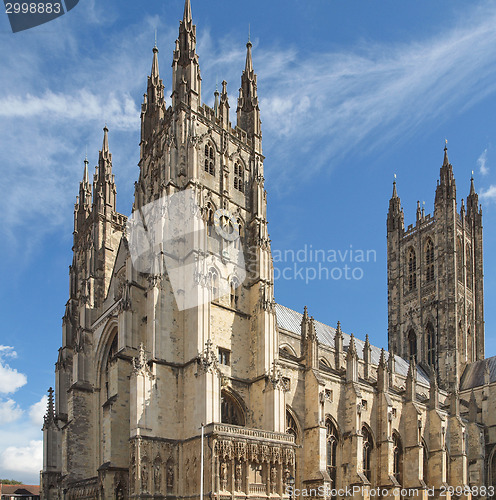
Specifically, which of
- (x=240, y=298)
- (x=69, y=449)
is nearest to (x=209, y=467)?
(x=240, y=298)

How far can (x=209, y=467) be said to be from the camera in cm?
3042

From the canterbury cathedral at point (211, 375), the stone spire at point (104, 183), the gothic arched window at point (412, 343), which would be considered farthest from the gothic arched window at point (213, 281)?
the gothic arched window at point (412, 343)

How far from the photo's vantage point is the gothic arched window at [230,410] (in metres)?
35.7

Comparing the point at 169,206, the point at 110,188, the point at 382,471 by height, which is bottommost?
the point at 382,471

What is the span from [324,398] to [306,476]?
5.15 metres

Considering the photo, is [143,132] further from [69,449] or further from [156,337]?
[69,449]

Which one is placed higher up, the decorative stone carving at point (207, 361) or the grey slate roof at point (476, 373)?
the decorative stone carving at point (207, 361)

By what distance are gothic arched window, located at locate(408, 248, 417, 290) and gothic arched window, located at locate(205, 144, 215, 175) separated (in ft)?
126

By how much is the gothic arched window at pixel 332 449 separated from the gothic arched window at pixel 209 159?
19141mm

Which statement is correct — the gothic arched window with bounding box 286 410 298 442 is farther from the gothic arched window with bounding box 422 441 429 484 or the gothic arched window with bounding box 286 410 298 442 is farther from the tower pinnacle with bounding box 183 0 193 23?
the tower pinnacle with bounding box 183 0 193 23

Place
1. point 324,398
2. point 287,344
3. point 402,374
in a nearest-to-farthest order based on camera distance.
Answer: point 324,398
point 287,344
point 402,374

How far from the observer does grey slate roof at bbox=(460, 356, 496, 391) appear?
63522 mm

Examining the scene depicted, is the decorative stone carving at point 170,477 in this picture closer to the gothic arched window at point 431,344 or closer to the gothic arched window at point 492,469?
the gothic arched window at point 492,469

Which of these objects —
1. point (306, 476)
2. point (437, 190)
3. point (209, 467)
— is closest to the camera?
point (209, 467)
